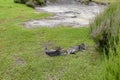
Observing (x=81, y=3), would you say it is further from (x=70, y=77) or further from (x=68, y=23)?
(x=70, y=77)

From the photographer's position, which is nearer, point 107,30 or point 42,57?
point 107,30

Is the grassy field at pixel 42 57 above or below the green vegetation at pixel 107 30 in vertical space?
below

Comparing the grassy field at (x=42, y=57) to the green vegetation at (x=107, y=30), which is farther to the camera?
the green vegetation at (x=107, y=30)

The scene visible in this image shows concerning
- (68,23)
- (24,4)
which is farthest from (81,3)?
(68,23)

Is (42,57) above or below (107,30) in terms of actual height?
below

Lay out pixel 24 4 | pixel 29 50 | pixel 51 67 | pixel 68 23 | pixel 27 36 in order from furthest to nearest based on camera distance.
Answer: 1. pixel 24 4
2. pixel 68 23
3. pixel 27 36
4. pixel 29 50
5. pixel 51 67

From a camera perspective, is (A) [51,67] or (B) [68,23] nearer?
(A) [51,67]

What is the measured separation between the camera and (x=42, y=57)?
33.9 feet

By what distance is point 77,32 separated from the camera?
47.1 ft

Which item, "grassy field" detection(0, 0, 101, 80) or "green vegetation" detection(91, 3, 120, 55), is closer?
"grassy field" detection(0, 0, 101, 80)

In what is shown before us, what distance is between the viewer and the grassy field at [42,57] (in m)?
8.72

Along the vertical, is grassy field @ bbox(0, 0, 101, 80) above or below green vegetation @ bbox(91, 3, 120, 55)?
below

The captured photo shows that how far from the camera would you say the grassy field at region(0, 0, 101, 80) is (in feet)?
28.6

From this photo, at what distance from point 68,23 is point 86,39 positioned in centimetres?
515
